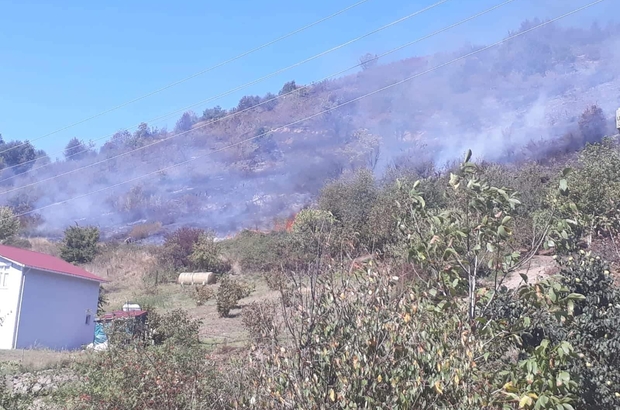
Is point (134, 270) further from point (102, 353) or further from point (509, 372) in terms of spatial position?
point (509, 372)

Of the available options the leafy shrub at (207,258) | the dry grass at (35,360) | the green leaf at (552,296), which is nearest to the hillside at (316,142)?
the leafy shrub at (207,258)

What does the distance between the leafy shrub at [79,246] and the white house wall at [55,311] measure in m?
15.7

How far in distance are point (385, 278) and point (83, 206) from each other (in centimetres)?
7341

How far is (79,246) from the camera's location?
130ft

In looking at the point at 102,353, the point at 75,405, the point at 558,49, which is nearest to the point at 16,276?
the point at 102,353

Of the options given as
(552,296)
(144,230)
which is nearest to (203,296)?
(552,296)

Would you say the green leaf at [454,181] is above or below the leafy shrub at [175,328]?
above

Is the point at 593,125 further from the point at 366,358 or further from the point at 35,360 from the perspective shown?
the point at 366,358

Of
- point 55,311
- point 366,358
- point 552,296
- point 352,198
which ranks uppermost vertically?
point 552,296

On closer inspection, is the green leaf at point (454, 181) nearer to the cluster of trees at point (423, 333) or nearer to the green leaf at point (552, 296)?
the cluster of trees at point (423, 333)

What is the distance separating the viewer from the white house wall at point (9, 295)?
64.1 feet

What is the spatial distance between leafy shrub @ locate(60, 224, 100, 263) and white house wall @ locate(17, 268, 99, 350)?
15.7m

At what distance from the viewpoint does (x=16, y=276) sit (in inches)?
796

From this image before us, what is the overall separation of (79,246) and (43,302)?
1922 centimetres
